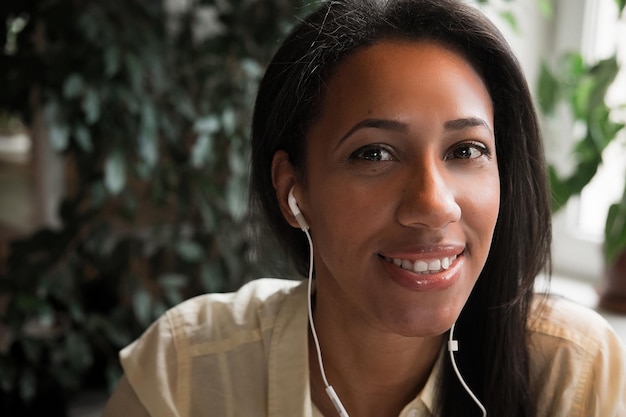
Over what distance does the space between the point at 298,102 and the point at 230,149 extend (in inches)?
34.7

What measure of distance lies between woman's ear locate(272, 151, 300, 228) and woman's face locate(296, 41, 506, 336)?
9 cm

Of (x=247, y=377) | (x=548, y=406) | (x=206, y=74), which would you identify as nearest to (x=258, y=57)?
(x=206, y=74)

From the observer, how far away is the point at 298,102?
1.09 meters

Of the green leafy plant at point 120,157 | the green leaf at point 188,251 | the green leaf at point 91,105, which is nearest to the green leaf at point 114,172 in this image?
the green leafy plant at point 120,157

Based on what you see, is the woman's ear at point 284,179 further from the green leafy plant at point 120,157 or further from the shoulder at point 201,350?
the green leafy plant at point 120,157

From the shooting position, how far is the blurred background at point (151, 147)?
1806 mm

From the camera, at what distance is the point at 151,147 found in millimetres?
1891

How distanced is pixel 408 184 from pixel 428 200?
43 mm

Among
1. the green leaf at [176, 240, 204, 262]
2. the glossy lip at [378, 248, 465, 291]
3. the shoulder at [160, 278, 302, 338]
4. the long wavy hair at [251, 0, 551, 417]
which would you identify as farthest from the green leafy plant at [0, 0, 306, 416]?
the glossy lip at [378, 248, 465, 291]

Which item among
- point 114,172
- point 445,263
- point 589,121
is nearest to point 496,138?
point 445,263

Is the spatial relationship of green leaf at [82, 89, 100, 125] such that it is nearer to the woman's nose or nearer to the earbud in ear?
the earbud in ear

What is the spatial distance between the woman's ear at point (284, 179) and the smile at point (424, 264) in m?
0.20

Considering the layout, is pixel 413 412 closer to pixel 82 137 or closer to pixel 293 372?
pixel 293 372

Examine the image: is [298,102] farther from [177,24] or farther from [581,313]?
[177,24]
